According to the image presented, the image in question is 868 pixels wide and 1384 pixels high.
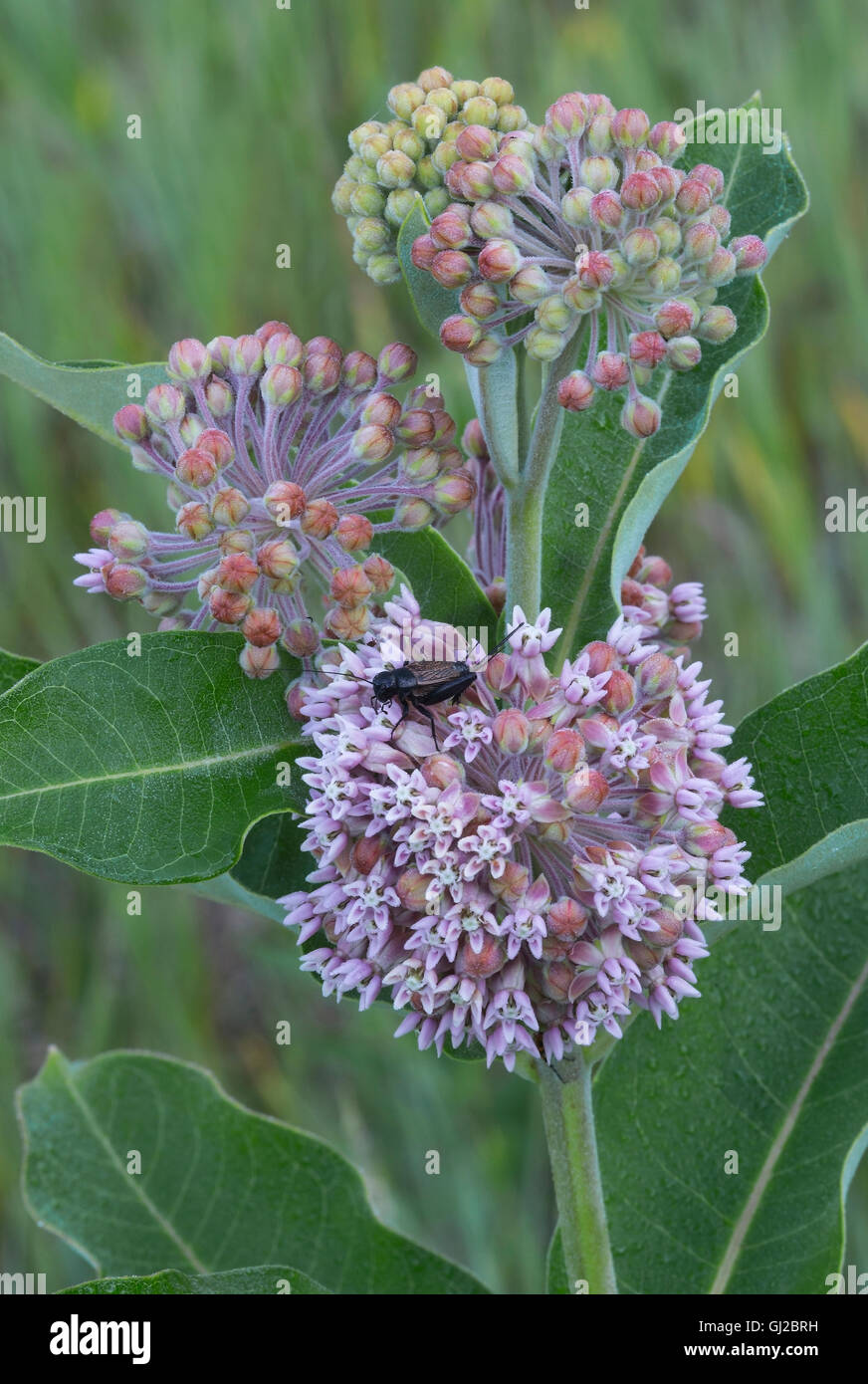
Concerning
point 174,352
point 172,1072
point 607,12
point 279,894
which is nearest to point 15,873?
point 172,1072

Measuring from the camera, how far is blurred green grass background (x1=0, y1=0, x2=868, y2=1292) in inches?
145

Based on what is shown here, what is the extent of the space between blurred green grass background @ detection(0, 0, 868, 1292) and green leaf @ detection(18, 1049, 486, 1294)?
1.17m

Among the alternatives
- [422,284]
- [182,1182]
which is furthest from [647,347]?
[182,1182]

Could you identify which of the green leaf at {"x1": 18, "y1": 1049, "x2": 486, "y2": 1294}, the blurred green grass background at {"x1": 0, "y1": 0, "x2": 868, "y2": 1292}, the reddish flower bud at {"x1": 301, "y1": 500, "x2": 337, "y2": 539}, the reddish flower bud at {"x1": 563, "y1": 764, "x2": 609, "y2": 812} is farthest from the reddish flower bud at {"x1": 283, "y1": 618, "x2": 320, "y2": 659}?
the blurred green grass background at {"x1": 0, "y1": 0, "x2": 868, "y2": 1292}

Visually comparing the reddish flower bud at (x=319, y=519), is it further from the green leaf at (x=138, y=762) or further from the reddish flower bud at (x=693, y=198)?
the reddish flower bud at (x=693, y=198)

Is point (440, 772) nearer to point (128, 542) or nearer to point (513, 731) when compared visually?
point (513, 731)

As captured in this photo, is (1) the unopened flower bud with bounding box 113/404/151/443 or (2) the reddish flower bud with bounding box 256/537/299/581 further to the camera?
(1) the unopened flower bud with bounding box 113/404/151/443

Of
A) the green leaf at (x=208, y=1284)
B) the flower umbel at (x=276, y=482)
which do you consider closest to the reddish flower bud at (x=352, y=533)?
Result: the flower umbel at (x=276, y=482)

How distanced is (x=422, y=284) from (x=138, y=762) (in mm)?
629

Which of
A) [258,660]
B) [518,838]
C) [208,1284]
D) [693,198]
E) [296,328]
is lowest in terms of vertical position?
[208,1284]

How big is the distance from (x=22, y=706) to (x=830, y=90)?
154 inches

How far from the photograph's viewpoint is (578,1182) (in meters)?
1.81

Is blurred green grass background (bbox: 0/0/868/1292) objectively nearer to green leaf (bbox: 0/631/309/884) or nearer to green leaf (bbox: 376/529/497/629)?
green leaf (bbox: 376/529/497/629)

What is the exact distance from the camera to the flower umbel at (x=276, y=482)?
60.8 inches
